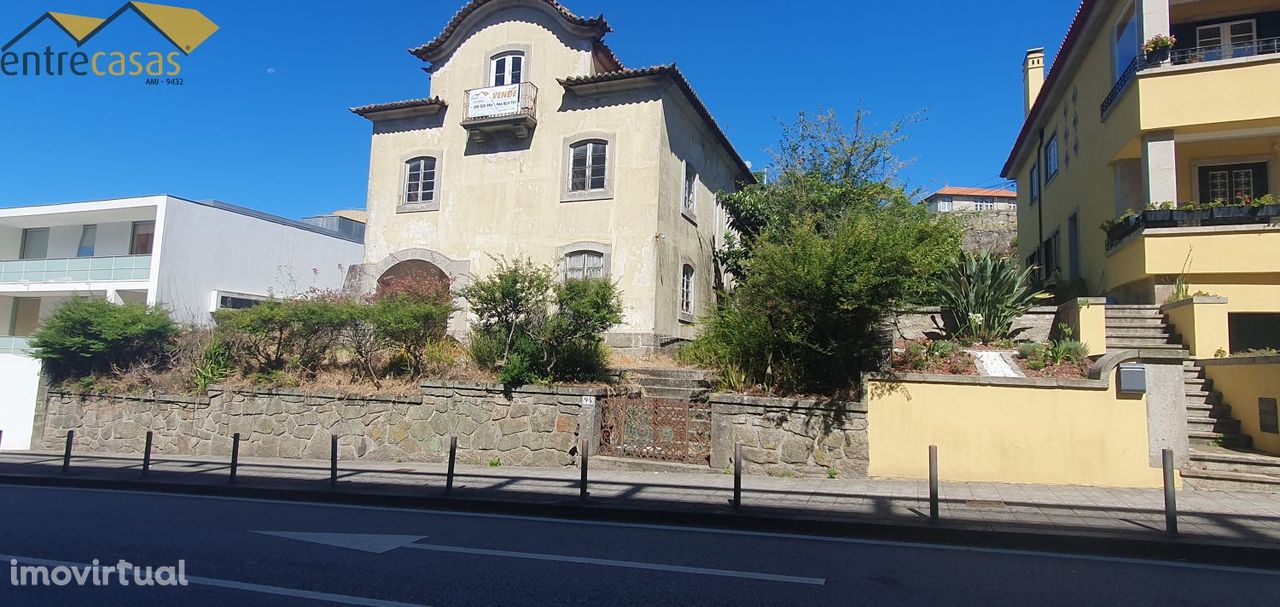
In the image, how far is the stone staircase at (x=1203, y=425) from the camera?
8.85 metres

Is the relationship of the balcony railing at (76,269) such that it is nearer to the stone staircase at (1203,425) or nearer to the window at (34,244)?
the window at (34,244)

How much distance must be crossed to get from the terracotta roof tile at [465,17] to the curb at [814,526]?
12262mm

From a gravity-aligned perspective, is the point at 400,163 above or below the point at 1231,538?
above

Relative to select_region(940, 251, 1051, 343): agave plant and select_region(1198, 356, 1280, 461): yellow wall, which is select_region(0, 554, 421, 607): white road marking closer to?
select_region(1198, 356, 1280, 461): yellow wall

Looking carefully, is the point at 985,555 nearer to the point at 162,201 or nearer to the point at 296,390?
the point at 296,390

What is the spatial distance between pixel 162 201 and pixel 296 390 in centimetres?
1513

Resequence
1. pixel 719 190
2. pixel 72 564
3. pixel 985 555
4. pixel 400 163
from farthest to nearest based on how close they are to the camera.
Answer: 1. pixel 719 190
2. pixel 400 163
3. pixel 985 555
4. pixel 72 564

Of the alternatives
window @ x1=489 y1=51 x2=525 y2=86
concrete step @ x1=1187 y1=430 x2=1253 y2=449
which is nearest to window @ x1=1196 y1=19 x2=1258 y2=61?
concrete step @ x1=1187 y1=430 x2=1253 y2=449

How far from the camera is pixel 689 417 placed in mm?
10812

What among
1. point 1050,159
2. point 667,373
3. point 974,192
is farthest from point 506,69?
point 974,192

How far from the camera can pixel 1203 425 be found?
33.2 ft

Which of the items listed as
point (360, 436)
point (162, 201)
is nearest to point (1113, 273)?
point (360, 436)

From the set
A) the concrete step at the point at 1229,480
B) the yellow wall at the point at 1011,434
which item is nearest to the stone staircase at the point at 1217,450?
the concrete step at the point at 1229,480

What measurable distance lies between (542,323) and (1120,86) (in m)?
12.9
